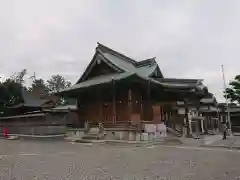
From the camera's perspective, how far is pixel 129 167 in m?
9.13

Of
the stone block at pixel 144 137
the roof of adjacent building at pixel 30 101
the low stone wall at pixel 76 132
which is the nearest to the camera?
the stone block at pixel 144 137

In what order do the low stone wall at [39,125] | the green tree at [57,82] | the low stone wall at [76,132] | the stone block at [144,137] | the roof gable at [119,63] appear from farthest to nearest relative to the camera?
the green tree at [57,82]
the roof gable at [119,63]
the low stone wall at [76,132]
the low stone wall at [39,125]
the stone block at [144,137]

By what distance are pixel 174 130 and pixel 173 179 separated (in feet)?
64.4

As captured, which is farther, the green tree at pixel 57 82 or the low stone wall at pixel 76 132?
the green tree at pixel 57 82

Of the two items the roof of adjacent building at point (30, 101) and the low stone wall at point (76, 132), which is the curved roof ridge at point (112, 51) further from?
the roof of adjacent building at point (30, 101)

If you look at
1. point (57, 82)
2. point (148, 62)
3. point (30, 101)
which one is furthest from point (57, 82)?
point (148, 62)

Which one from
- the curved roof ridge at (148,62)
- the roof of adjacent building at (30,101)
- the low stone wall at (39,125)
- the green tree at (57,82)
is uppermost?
the green tree at (57,82)

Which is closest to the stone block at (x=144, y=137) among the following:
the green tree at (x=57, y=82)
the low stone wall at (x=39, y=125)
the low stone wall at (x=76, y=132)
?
the low stone wall at (x=76, y=132)

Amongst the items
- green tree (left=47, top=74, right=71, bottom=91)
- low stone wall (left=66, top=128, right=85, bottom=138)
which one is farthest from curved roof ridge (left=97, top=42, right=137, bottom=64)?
green tree (left=47, top=74, right=71, bottom=91)

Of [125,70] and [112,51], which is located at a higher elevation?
[112,51]

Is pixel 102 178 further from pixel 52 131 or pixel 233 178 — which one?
pixel 52 131

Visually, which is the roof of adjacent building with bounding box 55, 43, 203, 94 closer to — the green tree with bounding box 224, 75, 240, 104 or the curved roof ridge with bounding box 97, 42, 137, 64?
the curved roof ridge with bounding box 97, 42, 137, 64

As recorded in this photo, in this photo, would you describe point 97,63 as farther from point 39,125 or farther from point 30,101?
point 30,101

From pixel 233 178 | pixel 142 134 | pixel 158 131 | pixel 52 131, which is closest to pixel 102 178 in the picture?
pixel 233 178
